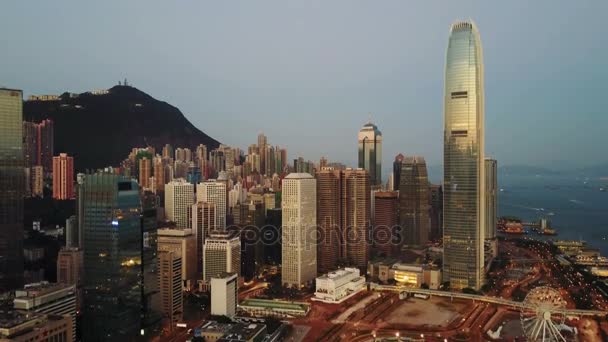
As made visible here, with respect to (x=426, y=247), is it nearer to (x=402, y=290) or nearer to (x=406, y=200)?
(x=406, y=200)

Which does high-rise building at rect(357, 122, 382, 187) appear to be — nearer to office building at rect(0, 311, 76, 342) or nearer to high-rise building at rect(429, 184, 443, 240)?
high-rise building at rect(429, 184, 443, 240)

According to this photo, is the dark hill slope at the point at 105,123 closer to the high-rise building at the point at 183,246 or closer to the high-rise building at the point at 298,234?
the high-rise building at the point at 183,246

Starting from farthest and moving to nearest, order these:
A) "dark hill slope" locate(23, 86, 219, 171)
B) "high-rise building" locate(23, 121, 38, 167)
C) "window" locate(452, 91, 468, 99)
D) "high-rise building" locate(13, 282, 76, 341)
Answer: "dark hill slope" locate(23, 86, 219, 171) → "high-rise building" locate(23, 121, 38, 167) → "window" locate(452, 91, 468, 99) → "high-rise building" locate(13, 282, 76, 341)

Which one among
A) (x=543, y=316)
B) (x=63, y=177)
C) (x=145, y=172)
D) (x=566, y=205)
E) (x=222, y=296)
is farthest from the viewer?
(x=566, y=205)

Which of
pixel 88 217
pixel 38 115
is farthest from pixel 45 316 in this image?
pixel 38 115

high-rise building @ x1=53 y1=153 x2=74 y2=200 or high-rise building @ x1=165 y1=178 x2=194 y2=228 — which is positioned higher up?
high-rise building @ x1=53 y1=153 x2=74 y2=200

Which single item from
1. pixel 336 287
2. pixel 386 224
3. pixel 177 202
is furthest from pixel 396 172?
pixel 336 287

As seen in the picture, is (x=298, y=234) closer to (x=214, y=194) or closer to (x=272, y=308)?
(x=272, y=308)

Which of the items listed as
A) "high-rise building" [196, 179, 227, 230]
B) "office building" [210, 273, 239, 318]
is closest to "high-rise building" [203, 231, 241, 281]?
"office building" [210, 273, 239, 318]

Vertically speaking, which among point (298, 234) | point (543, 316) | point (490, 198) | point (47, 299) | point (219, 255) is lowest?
point (543, 316)
